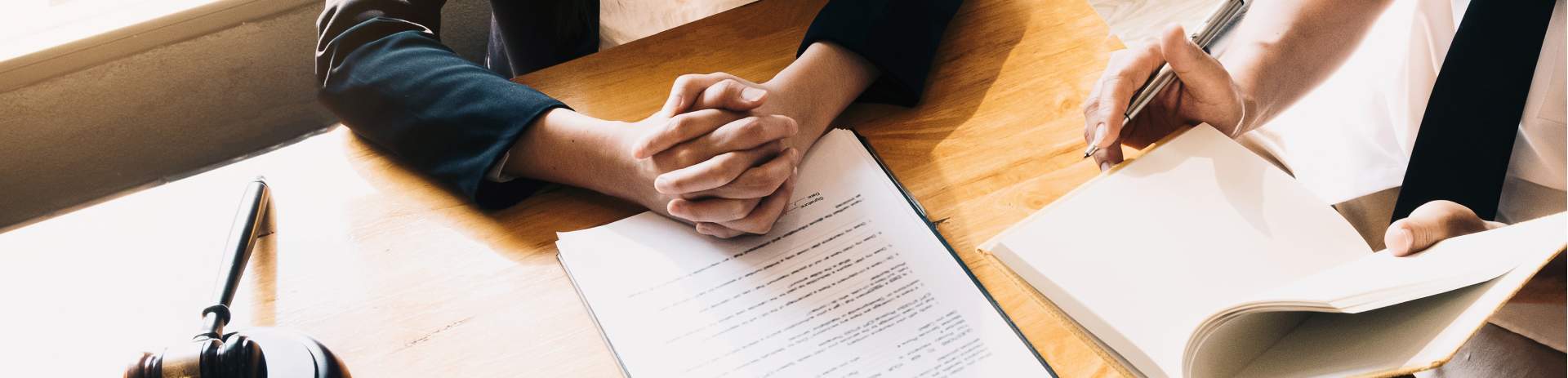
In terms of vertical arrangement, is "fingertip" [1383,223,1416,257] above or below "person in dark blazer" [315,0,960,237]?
above

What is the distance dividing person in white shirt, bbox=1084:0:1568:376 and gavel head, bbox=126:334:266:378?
0.67 meters

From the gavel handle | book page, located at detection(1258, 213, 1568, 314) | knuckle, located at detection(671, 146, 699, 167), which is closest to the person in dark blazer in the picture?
knuckle, located at detection(671, 146, 699, 167)

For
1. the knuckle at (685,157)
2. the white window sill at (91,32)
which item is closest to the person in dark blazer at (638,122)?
the knuckle at (685,157)

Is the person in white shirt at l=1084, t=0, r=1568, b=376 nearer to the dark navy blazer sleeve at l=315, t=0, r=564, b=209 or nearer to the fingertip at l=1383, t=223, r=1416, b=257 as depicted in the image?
the fingertip at l=1383, t=223, r=1416, b=257

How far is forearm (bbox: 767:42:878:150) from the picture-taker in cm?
85

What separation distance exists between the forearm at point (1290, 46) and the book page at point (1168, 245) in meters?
0.22

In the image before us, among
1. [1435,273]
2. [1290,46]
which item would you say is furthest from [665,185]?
[1290,46]

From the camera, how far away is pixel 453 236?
785 millimetres

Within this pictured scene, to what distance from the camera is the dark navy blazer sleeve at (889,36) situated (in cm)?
88

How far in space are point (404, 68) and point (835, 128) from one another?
44 centimetres

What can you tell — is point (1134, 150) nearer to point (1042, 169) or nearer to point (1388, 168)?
point (1042, 169)

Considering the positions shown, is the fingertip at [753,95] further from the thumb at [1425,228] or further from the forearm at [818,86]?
the thumb at [1425,228]

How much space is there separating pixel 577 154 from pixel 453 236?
13 centimetres

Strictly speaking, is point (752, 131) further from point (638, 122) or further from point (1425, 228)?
point (1425, 228)
